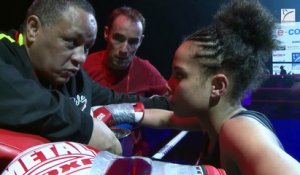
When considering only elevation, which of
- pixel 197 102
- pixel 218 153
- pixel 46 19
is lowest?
pixel 218 153

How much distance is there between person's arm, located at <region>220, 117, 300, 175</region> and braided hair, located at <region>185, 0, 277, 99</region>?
0.14 meters

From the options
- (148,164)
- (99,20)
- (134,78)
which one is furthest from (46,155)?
(99,20)

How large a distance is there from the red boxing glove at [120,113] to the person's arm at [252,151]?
0.51 m

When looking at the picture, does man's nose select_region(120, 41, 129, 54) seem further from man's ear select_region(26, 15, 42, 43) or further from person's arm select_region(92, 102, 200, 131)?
man's ear select_region(26, 15, 42, 43)

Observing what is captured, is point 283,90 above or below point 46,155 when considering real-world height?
below

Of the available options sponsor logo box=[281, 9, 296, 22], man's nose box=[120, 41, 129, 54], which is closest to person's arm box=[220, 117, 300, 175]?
man's nose box=[120, 41, 129, 54]

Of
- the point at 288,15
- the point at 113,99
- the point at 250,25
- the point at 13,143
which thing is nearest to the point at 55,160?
the point at 13,143

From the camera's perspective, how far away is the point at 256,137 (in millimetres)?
729

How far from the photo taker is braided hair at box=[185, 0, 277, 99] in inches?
36.3

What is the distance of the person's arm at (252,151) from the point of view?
649 millimetres

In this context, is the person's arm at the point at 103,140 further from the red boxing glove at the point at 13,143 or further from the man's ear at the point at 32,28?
the man's ear at the point at 32,28

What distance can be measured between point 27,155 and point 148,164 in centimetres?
19

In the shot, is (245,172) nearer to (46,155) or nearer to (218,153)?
(218,153)

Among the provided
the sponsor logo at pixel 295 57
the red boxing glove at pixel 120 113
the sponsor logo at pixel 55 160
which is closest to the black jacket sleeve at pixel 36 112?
the sponsor logo at pixel 55 160
